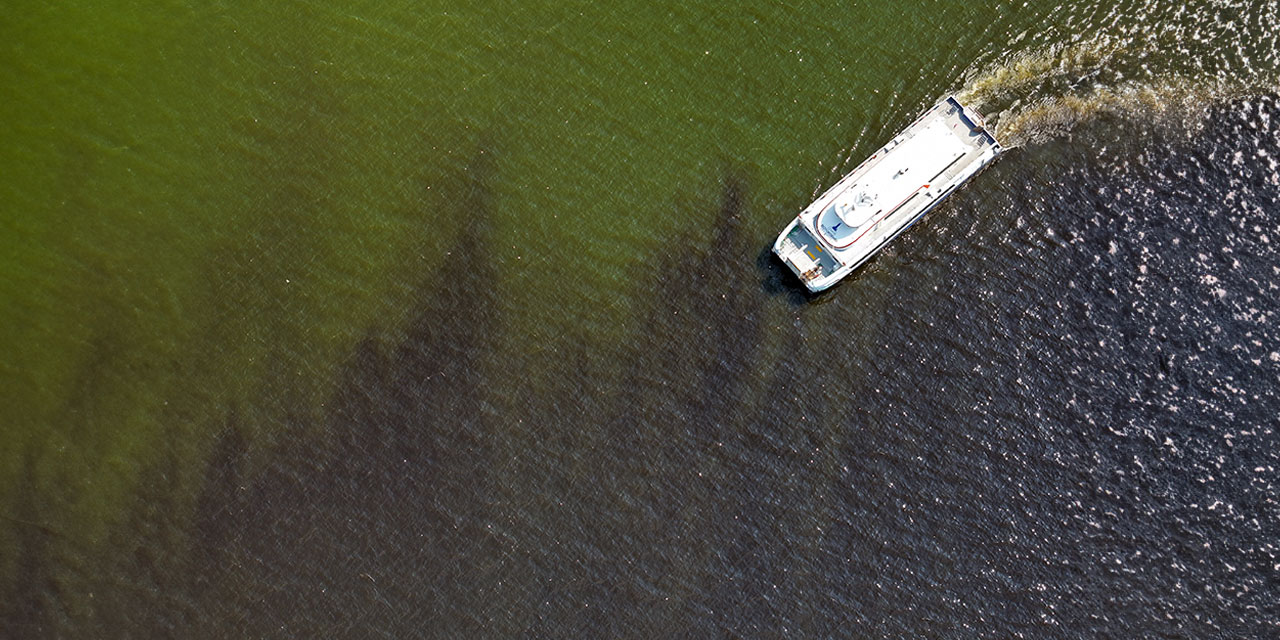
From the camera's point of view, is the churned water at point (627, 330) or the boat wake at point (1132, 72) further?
the boat wake at point (1132, 72)

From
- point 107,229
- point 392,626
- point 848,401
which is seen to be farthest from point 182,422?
point 848,401

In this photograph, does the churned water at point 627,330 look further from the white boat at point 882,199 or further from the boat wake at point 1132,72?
the white boat at point 882,199

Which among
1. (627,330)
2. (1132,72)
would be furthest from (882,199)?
(1132,72)

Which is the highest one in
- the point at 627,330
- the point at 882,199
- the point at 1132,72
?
the point at 1132,72

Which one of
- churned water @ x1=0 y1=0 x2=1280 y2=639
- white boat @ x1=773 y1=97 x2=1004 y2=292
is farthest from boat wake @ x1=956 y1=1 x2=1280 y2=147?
white boat @ x1=773 y1=97 x2=1004 y2=292

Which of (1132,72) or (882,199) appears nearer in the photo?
(882,199)

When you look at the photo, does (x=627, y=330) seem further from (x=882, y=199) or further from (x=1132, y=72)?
(x=1132, y=72)

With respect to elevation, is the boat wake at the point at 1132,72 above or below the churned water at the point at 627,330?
above

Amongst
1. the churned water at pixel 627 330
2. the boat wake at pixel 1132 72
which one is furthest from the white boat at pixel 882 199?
the boat wake at pixel 1132 72
